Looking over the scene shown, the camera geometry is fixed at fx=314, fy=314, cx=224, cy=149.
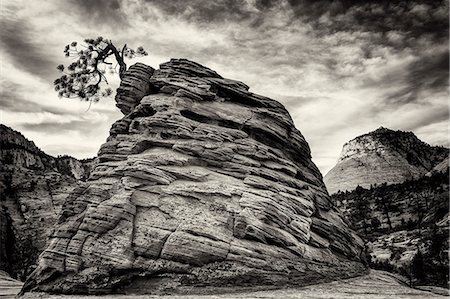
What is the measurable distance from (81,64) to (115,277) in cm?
3514

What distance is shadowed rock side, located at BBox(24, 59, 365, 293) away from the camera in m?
24.7

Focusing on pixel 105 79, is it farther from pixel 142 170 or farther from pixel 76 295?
pixel 76 295

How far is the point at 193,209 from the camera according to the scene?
27.9 meters

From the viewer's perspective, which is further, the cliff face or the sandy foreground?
the cliff face

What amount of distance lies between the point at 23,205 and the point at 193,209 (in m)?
72.9

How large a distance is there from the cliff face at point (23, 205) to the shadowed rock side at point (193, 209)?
48661 millimetres

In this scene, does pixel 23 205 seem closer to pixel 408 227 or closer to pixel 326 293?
pixel 326 293

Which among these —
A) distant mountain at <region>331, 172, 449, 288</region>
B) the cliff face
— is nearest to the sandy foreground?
distant mountain at <region>331, 172, 449, 288</region>

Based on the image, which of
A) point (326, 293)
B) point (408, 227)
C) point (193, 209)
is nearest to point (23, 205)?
point (193, 209)

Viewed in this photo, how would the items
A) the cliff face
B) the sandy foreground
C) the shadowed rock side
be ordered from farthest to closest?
the cliff face < the shadowed rock side < the sandy foreground

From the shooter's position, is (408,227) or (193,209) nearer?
(193,209)

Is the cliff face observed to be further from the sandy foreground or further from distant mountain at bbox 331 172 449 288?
distant mountain at bbox 331 172 449 288

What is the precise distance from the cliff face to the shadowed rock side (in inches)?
1916

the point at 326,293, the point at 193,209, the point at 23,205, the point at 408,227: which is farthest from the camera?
the point at 408,227
